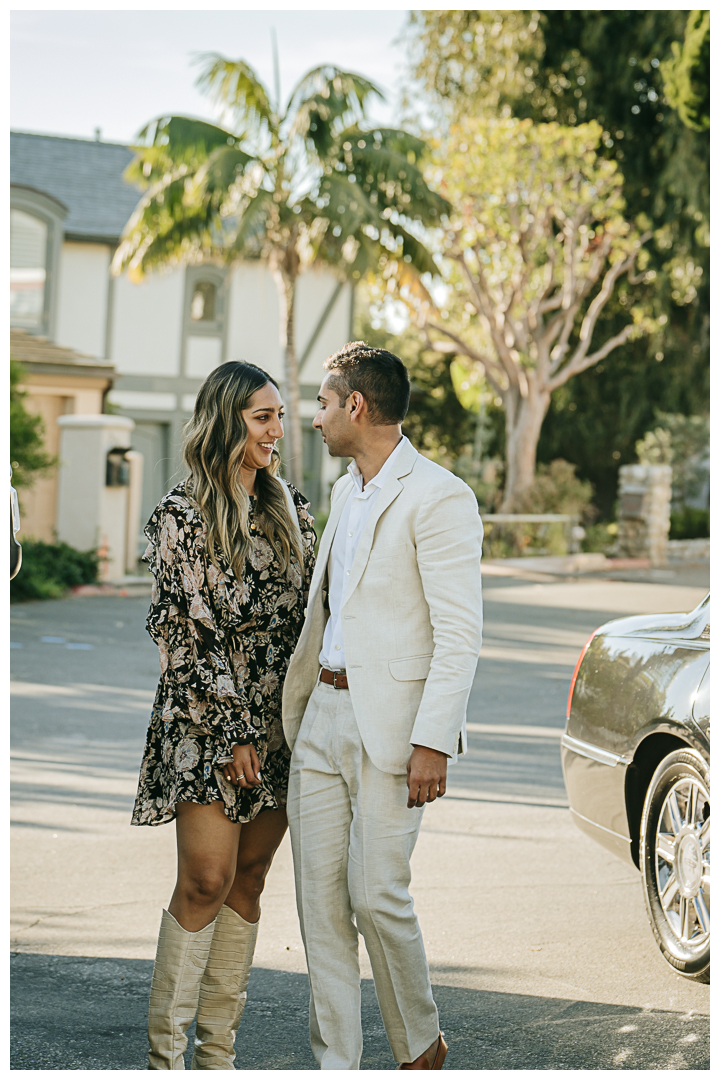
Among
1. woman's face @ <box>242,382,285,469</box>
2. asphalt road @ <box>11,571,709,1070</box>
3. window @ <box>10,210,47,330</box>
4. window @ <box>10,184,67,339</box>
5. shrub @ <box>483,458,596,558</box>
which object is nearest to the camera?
woman's face @ <box>242,382,285,469</box>

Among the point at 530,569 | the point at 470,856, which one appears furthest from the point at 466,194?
the point at 470,856

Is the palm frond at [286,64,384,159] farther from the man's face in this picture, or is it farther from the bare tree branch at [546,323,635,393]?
the man's face

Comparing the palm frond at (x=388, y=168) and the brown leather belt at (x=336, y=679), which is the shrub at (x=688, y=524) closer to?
the palm frond at (x=388, y=168)

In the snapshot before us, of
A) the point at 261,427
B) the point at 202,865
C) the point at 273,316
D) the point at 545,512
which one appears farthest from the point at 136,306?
the point at 202,865

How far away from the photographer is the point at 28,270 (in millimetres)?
23719

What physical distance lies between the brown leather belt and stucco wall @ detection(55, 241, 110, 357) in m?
22.1

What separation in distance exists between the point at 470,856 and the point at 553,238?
23.3m

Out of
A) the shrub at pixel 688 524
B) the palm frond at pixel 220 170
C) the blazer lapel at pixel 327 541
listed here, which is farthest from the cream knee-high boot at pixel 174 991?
the shrub at pixel 688 524

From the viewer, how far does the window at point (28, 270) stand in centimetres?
2341

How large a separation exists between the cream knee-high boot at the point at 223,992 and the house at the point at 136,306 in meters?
20.4

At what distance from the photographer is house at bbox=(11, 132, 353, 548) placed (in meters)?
23.8

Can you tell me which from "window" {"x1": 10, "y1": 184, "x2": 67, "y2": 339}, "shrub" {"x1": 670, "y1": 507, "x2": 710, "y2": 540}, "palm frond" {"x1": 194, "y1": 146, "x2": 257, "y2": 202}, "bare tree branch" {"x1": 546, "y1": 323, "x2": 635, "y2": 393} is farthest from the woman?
"shrub" {"x1": 670, "y1": 507, "x2": 710, "y2": 540}

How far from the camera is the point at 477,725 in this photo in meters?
9.00

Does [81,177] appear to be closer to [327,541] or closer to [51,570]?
[51,570]
